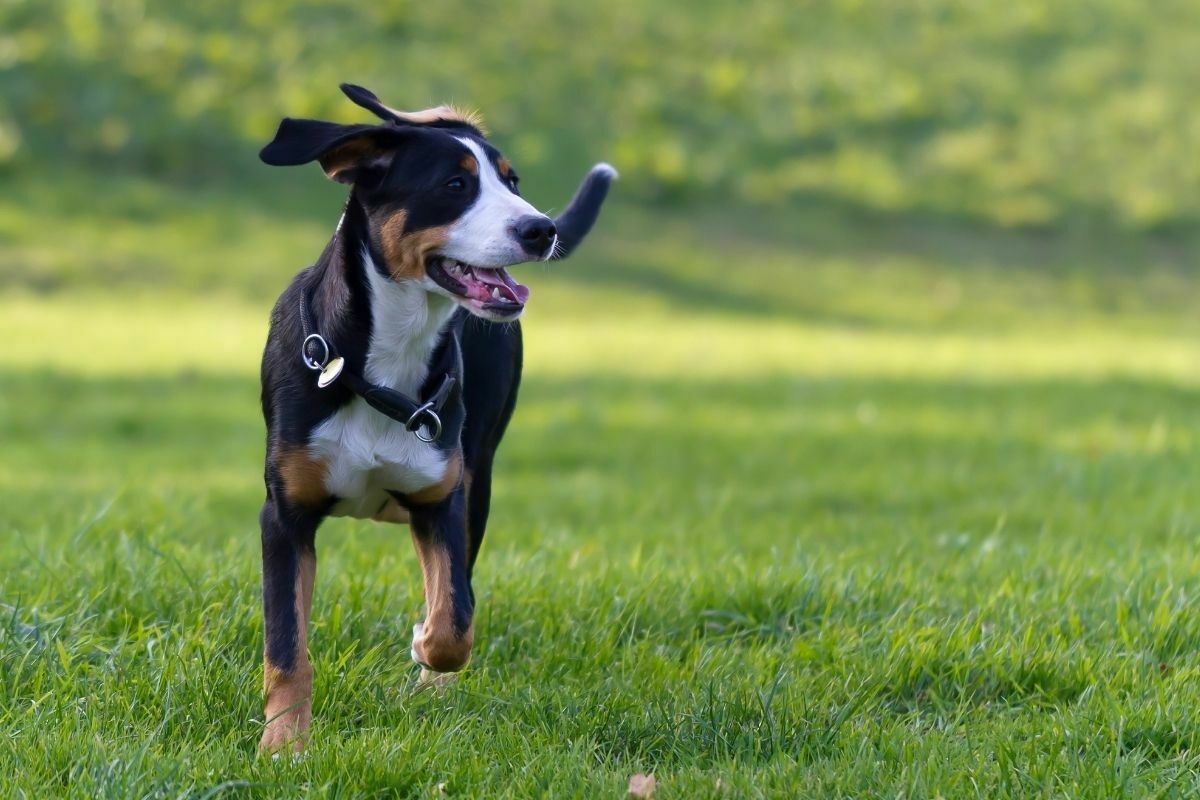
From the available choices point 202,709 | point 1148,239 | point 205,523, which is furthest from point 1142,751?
point 1148,239

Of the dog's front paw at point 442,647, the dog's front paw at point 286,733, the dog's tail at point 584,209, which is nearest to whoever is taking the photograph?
the dog's front paw at point 286,733

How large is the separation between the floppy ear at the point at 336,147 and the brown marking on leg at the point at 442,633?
3.35 ft

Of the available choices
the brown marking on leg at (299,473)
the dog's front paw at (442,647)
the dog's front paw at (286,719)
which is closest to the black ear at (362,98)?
the brown marking on leg at (299,473)

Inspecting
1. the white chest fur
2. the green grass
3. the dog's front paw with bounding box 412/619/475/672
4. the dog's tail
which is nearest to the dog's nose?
the white chest fur

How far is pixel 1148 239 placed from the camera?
1964 cm

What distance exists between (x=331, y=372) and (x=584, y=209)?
1.72 metres

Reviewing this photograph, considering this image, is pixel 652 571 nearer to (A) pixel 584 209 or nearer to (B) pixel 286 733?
(A) pixel 584 209

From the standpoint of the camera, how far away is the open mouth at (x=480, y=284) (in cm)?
368

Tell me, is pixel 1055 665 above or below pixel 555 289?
above

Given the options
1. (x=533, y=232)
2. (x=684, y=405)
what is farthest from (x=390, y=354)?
(x=684, y=405)

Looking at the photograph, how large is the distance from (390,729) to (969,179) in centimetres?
1810

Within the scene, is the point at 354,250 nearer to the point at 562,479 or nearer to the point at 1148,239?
the point at 562,479

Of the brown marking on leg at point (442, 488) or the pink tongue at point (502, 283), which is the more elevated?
the pink tongue at point (502, 283)

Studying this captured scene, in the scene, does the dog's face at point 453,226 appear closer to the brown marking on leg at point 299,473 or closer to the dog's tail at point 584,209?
the brown marking on leg at point 299,473
